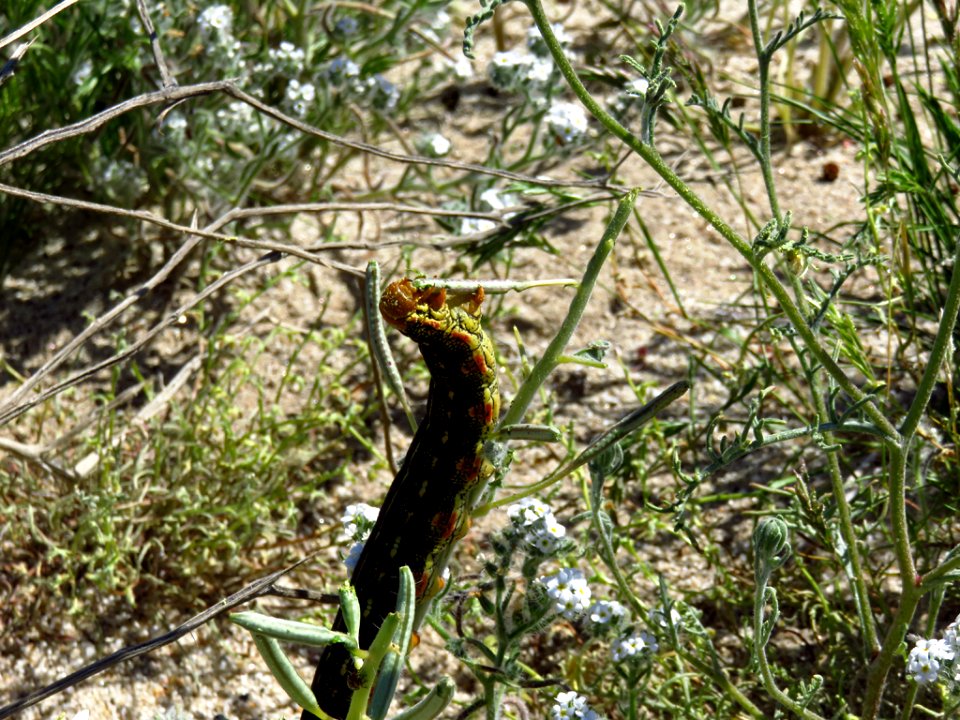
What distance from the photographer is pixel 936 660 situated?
6.47ft

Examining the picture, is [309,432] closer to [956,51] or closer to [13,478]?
[13,478]

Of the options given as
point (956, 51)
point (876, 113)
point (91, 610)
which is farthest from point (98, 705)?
point (956, 51)

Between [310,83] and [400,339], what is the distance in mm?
822

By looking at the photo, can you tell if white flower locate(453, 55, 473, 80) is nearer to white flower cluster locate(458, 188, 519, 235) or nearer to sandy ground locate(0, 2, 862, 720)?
sandy ground locate(0, 2, 862, 720)

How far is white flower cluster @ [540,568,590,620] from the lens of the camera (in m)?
2.11

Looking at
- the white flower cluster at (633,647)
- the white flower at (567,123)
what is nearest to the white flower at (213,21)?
the white flower at (567,123)

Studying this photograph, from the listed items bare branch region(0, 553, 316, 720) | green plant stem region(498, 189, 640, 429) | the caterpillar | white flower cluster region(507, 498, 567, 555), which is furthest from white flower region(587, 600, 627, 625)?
bare branch region(0, 553, 316, 720)

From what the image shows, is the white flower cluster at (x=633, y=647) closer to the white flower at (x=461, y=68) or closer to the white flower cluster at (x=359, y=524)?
the white flower cluster at (x=359, y=524)

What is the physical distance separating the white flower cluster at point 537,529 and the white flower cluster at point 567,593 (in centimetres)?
7

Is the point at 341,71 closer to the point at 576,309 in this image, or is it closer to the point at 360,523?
the point at 360,523

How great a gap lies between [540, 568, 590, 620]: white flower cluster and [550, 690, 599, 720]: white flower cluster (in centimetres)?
16

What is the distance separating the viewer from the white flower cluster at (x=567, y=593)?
2.11 metres

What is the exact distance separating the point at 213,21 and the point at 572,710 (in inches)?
79.5

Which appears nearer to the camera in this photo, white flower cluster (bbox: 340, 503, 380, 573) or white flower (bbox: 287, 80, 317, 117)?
white flower cluster (bbox: 340, 503, 380, 573)
